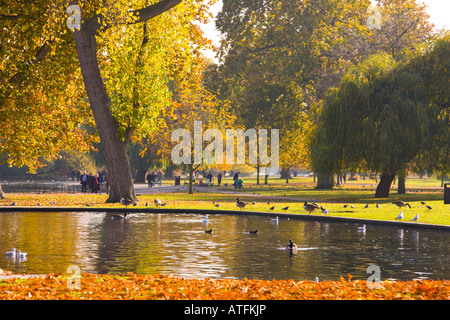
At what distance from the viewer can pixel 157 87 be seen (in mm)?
32188

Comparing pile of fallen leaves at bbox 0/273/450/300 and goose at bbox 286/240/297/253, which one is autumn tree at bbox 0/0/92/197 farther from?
pile of fallen leaves at bbox 0/273/450/300

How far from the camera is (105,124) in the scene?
31984 mm

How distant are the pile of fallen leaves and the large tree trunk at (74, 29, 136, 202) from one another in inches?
887

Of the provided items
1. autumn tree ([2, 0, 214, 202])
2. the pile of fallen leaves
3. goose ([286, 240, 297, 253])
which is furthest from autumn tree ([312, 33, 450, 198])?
the pile of fallen leaves

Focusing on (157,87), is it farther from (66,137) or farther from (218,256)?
(218,256)

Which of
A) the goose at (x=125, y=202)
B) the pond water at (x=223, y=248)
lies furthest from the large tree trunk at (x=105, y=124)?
the pond water at (x=223, y=248)

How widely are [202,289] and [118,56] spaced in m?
25.0

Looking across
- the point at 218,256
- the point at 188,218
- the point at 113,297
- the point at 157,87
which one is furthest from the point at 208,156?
the point at 113,297

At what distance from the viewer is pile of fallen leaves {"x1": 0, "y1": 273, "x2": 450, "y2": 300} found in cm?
823

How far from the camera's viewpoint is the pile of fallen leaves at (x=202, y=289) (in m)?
8.23

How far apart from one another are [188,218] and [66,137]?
1515 centimetres

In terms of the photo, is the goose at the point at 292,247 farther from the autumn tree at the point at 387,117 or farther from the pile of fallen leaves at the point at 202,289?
the autumn tree at the point at 387,117

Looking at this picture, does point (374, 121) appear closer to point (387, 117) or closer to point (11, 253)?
point (387, 117)

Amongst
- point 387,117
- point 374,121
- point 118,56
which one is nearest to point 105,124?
point 118,56
